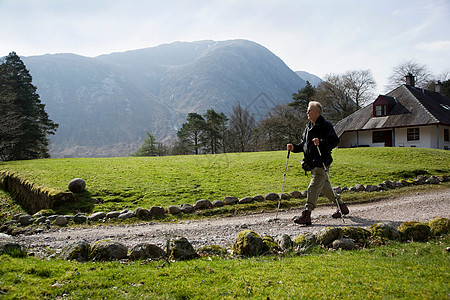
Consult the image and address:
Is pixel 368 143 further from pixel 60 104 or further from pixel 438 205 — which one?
pixel 60 104

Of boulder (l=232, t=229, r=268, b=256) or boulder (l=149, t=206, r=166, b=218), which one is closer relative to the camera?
boulder (l=232, t=229, r=268, b=256)

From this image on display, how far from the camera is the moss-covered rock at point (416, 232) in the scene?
5.04 meters

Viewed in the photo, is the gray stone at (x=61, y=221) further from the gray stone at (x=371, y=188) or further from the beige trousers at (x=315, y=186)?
the gray stone at (x=371, y=188)

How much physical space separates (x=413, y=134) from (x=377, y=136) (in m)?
3.86

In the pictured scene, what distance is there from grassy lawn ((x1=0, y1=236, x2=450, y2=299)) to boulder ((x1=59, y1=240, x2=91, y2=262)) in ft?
0.89

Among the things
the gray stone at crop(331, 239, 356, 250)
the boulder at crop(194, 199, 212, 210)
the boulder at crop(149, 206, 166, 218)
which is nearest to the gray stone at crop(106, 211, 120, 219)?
the boulder at crop(149, 206, 166, 218)

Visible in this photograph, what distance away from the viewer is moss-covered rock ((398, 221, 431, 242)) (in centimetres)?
504

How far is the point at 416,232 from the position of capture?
16.6 ft

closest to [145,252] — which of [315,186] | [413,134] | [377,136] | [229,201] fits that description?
[315,186]

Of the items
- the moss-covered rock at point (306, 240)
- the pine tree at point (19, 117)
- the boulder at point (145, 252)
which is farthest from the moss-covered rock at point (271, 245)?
the pine tree at point (19, 117)

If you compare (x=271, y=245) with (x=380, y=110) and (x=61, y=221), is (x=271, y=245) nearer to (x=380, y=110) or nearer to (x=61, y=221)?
(x=61, y=221)

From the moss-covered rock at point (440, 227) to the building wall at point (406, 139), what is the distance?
3208cm

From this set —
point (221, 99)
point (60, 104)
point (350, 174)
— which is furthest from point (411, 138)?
point (60, 104)

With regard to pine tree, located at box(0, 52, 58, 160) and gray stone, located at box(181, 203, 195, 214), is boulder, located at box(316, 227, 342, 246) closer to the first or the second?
gray stone, located at box(181, 203, 195, 214)
